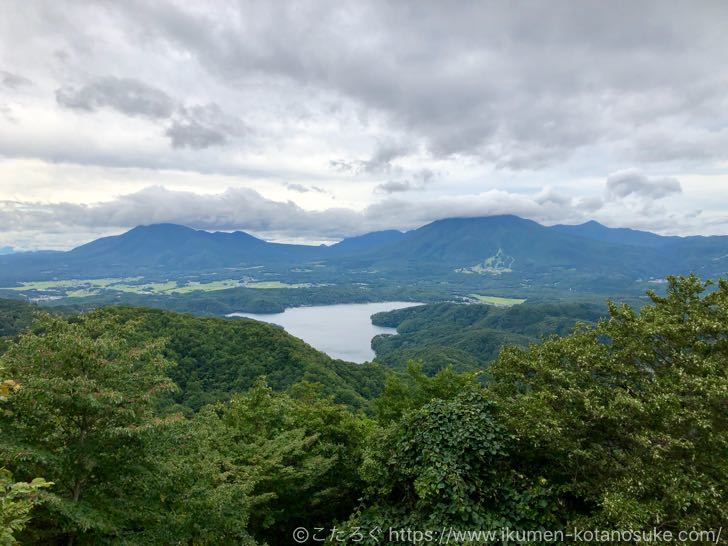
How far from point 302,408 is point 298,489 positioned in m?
6.40

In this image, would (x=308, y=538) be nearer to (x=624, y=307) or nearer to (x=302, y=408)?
(x=302, y=408)

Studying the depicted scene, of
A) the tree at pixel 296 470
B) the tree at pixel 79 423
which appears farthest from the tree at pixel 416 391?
the tree at pixel 79 423

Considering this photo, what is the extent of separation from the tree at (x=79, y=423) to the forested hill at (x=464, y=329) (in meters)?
89.0

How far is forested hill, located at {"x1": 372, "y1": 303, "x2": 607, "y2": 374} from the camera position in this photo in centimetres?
11206

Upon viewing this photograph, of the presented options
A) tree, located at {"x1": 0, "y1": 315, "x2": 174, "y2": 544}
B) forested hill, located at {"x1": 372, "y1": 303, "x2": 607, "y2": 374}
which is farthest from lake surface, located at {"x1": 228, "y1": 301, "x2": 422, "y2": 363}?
tree, located at {"x1": 0, "y1": 315, "x2": 174, "y2": 544}

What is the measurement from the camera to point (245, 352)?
6531cm

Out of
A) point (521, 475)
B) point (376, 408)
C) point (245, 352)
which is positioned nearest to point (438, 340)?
point (245, 352)

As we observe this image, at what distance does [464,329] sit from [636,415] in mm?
148937

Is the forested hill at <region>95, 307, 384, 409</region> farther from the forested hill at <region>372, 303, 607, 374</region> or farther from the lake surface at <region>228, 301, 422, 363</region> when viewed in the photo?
the lake surface at <region>228, 301, 422, 363</region>

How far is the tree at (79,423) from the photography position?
6648 millimetres

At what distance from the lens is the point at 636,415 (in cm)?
812

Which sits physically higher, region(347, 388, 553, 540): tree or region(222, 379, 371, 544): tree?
region(347, 388, 553, 540): tree

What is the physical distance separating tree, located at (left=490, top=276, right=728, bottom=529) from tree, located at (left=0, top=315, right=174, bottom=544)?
8.41 metres

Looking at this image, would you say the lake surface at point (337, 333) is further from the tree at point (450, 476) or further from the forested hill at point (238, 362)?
the tree at point (450, 476)
